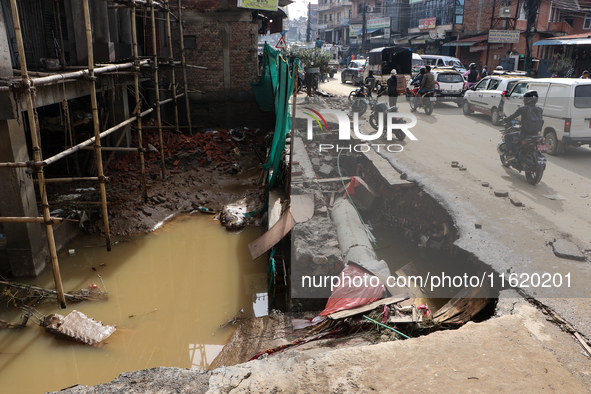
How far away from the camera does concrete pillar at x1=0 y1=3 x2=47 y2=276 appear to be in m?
5.44

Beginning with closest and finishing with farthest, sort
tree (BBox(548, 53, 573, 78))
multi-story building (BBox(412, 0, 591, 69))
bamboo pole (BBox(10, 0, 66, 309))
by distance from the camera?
bamboo pole (BBox(10, 0, 66, 309)) < tree (BBox(548, 53, 573, 78)) < multi-story building (BBox(412, 0, 591, 69))

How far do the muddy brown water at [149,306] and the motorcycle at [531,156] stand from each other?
16.5 feet

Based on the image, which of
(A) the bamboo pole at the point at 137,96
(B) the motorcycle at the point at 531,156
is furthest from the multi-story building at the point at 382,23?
(A) the bamboo pole at the point at 137,96

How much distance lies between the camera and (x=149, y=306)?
5.60 metres

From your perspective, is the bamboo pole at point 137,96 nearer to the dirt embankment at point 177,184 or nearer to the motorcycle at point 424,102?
the dirt embankment at point 177,184

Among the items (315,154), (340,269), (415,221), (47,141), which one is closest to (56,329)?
(340,269)

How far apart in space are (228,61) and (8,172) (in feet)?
28.1

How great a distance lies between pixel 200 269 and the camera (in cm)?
664

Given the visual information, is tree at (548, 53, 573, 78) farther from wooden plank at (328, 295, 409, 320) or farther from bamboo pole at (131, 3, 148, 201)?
wooden plank at (328, 295, 409, 320)

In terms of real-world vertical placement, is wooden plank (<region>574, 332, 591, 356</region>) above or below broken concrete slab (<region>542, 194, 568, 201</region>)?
below

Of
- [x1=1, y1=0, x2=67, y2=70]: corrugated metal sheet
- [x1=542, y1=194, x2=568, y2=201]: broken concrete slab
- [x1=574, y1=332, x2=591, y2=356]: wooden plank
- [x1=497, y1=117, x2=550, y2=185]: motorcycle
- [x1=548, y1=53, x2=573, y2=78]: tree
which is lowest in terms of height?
[x1=574, y1=332, x2=591, y2=356]: wooden plank

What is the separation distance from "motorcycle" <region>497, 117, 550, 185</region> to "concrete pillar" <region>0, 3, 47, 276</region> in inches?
315

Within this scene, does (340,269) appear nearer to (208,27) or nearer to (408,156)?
(408,156)

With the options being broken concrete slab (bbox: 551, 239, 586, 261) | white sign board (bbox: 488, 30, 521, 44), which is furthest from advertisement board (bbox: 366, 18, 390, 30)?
broken concrete slab (bbox: 551, 239, 586, 261)
